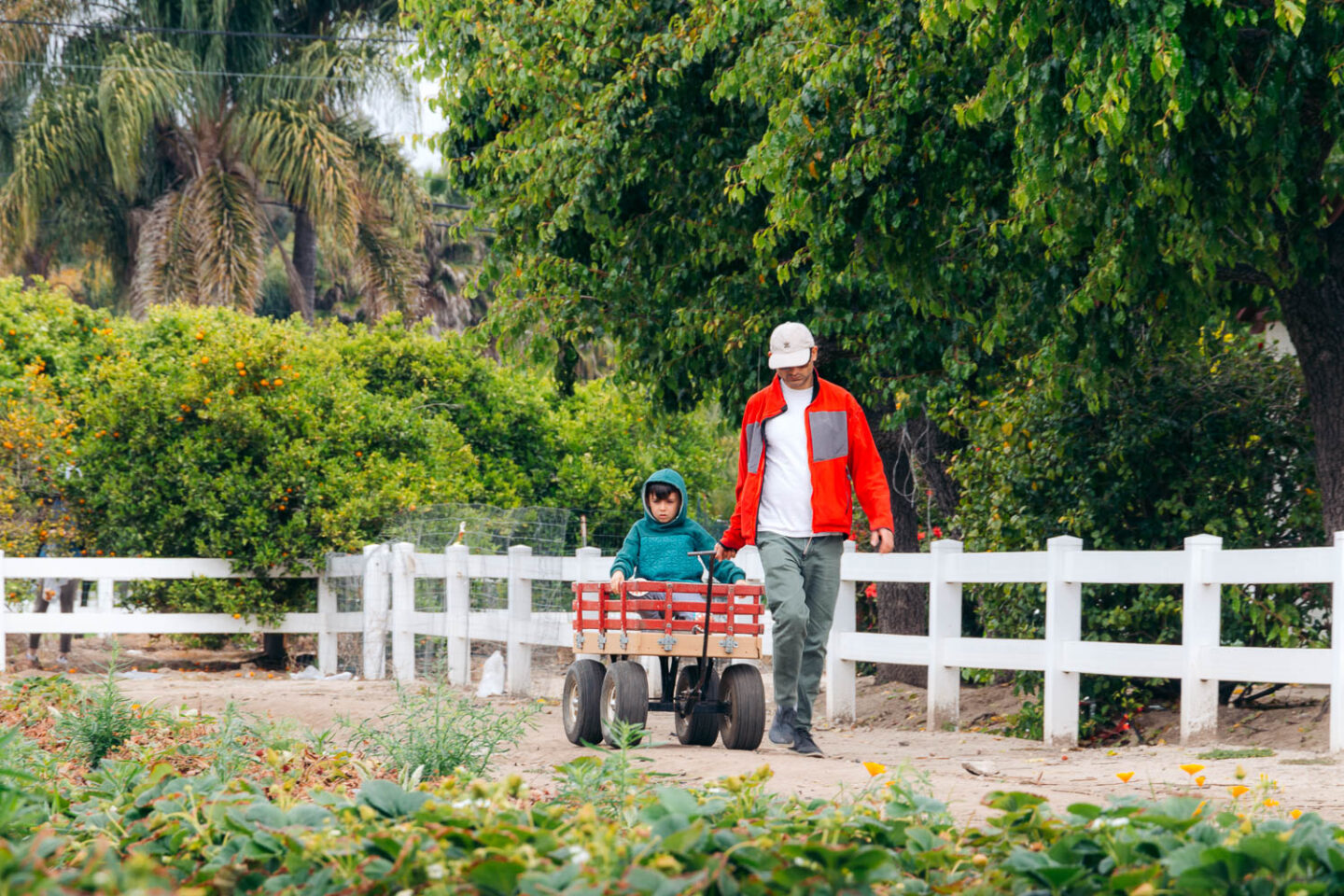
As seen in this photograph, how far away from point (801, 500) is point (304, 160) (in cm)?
2074

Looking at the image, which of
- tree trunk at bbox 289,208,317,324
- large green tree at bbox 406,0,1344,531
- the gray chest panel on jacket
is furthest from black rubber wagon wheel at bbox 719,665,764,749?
tree trunk at bbox 289,208,317,324

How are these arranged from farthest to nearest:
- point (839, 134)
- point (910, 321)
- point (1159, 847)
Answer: point (910, 321) → point (839, 134) → point (1159, 847)

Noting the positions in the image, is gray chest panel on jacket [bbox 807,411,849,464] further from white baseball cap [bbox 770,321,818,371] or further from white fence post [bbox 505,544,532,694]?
white fence post [bbox 505,544,532,694]

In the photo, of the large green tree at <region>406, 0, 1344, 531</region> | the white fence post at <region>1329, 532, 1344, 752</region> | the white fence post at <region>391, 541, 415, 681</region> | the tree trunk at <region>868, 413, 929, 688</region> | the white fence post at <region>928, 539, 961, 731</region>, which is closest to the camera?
the white fence post at <region>1329, 532, 1344, 752</region>

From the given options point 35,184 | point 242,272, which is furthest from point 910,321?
point 35,184

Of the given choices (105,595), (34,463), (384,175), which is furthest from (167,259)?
(105,595)

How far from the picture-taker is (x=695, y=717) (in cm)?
757

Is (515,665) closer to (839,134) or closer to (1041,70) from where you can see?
(839,134)

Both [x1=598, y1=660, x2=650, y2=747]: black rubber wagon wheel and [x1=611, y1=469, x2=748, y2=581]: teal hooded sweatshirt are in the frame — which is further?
[x1=611, y1=469, x2=748, y2=581]: teal hooded sweatshirt

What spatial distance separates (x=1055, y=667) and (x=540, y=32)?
21.4 feet

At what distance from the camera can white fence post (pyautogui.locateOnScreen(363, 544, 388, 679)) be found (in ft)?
47.7

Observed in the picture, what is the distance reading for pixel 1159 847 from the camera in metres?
3.06

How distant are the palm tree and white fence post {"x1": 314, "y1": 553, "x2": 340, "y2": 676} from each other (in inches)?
438

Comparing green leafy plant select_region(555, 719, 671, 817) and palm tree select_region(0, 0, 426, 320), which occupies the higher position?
palm tree select_region(0, 0, 426, 320)
